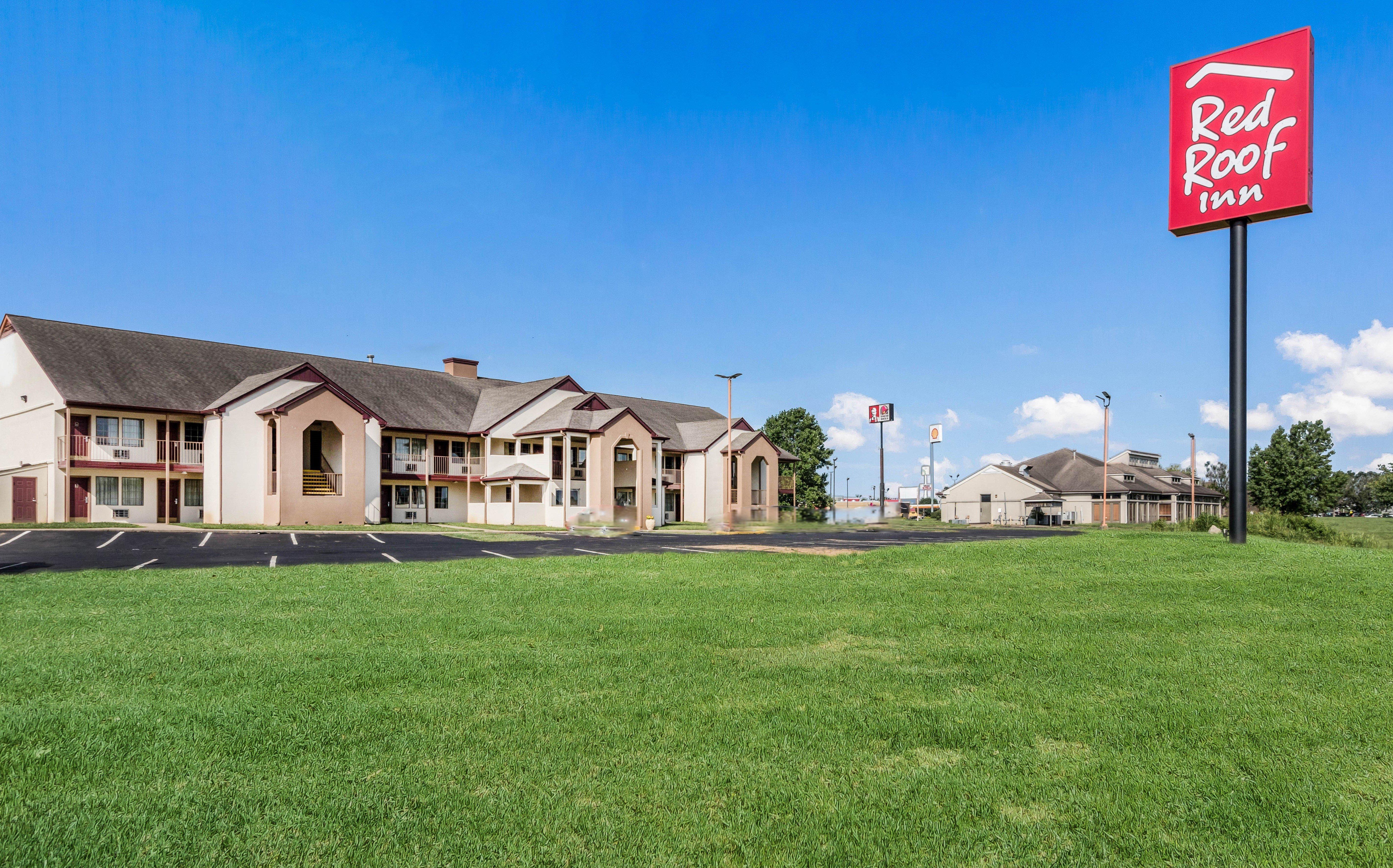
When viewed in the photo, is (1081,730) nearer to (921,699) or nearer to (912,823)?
(921,699)

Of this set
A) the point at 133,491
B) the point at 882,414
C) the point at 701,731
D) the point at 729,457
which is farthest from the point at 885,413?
the point at 701,731

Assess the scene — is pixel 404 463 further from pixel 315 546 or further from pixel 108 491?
pixel 315 546

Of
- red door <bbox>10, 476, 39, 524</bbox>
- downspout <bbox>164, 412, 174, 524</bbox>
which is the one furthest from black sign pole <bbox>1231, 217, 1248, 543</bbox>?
red door <bbox>10, 476, 39, 524</bbox>

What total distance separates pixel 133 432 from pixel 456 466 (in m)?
15.1

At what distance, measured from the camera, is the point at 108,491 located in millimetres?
35750

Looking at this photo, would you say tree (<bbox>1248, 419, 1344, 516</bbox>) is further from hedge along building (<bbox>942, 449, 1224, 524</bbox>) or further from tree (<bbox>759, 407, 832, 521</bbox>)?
tree (<bbox>759, 407, 832, 521</bbox>)

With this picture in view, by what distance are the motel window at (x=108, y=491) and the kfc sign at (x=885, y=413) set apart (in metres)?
57.3

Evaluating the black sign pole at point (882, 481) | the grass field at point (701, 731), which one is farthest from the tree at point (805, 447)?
the grass field at point (701, 731)

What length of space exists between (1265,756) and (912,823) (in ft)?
8.88

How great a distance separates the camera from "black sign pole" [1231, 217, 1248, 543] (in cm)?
1742

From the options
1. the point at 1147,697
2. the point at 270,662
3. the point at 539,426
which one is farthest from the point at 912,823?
the point at 539,426

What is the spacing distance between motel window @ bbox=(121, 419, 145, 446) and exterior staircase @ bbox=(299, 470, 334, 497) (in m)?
6.91

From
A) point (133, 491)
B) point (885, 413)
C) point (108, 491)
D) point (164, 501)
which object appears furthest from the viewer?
point (885, 413)

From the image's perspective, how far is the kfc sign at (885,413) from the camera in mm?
75250
